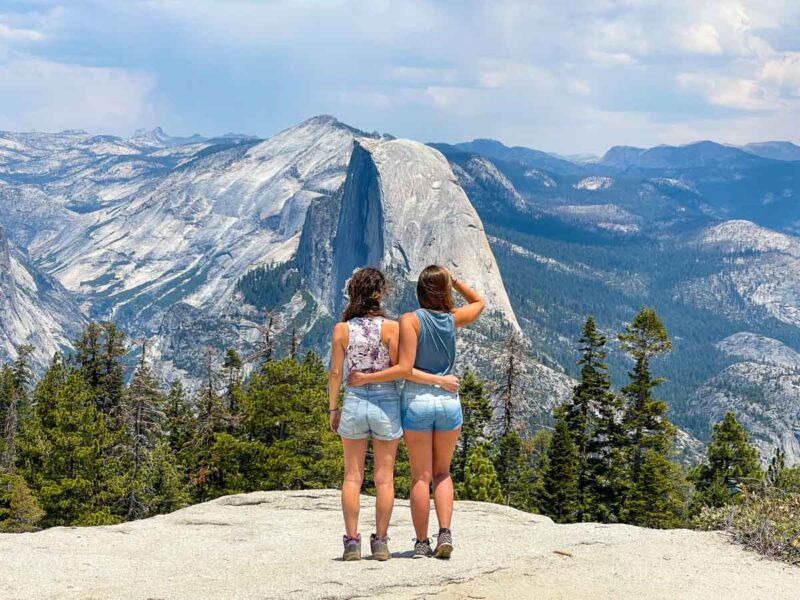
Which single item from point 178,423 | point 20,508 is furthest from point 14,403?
point 20,508

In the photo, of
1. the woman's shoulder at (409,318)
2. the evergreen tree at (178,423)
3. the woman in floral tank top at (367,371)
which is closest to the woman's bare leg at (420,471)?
the woman in floral tank top at (367,371)

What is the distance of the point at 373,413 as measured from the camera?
37.0ft

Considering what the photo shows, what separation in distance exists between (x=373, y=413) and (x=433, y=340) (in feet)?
4.27

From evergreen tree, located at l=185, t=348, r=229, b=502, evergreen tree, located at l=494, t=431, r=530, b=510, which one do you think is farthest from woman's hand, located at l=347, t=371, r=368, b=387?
evergreen tree, located at l=494, t=431, r=530, b=510

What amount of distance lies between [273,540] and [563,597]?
21.1 ft

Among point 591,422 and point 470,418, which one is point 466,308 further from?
point 470,418

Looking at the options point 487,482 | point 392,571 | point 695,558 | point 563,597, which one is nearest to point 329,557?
point 392,571

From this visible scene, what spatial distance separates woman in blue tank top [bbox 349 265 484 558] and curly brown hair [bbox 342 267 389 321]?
0.50 metres

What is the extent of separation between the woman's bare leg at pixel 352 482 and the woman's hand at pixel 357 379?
2.93 feet

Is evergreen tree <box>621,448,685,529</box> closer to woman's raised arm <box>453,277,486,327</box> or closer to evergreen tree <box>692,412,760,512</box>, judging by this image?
evergreen tree <box>692,412,760,512</box>

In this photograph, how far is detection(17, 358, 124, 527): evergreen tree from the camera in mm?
31828

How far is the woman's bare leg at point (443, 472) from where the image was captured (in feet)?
38.1

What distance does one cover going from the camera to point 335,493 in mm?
20828

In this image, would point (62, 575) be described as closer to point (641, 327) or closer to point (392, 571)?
point (392, 571)
